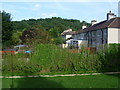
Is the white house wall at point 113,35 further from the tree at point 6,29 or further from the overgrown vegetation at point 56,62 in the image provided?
the tree at point 6,29

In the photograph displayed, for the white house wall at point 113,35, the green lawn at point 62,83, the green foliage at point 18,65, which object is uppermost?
A: the white house wall at point 113,35

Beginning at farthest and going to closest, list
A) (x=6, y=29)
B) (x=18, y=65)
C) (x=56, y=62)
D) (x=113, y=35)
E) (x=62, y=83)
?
1. (x=6, y=29)
2. (x=113, y=35)
3. (x=56, y=62)
4. (x=18, y=65)
5. (x=62, y=83)

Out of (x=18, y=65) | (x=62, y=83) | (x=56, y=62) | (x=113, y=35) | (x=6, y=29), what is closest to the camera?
(x=62, y=83)

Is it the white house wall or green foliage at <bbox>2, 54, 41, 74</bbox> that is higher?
the white house wall

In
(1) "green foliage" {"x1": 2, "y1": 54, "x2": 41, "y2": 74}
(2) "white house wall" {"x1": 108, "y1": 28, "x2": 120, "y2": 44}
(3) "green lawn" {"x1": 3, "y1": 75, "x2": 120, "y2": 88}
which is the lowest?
(3) "green lawn" {"x1": 3, "y1": 75, "x2": 120, "y2": 88}

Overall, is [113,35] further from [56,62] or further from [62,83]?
[62,83]

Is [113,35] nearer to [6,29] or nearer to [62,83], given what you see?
[6,29]

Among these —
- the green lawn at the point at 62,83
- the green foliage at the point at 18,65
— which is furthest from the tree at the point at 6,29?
the green lawn at the point at 62,83

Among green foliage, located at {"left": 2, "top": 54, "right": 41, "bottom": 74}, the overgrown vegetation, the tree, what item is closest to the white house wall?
the overgrown vegetation

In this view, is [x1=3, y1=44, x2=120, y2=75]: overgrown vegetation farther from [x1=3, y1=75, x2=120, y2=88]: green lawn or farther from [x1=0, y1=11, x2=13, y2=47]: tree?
[x1=0, y1=11, x2=13, y2=47]: tree

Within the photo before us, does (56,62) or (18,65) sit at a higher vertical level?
(56,62)

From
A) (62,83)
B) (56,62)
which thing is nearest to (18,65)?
(56,62)

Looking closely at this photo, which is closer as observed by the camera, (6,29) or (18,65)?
(18,65)

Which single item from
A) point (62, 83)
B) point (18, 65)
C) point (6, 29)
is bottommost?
point (62, 83)
